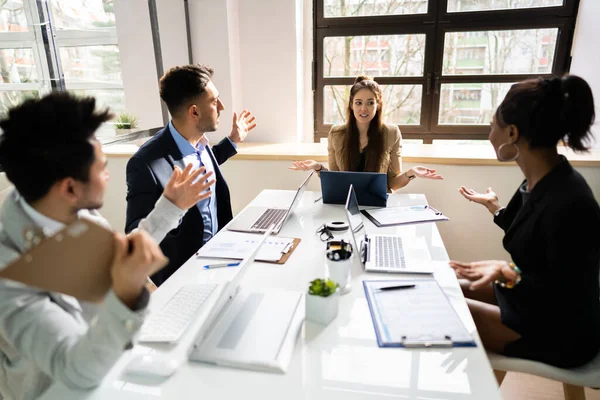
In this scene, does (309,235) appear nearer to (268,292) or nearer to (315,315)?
(268,292)

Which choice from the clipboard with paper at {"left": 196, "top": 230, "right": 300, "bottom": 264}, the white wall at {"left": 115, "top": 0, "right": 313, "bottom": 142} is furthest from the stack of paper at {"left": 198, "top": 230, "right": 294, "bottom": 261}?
the white wall at {"left": 115, "top": 0, "right": 313, "bottom": 142}

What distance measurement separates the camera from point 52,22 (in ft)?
8.10

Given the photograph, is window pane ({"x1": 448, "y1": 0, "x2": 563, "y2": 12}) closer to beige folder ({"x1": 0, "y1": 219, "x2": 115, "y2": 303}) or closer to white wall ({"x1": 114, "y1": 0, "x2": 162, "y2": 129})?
white wall ({"x1": 114, "y1": 0, "x2": 162, "y2": 129})

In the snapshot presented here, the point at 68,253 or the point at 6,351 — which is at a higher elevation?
the point at 68,253

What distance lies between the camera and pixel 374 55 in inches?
115

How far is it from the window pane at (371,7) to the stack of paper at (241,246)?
2.08 m

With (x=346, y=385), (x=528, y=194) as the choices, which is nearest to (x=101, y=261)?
(x=346, y=385)

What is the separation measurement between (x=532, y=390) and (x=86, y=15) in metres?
3.77

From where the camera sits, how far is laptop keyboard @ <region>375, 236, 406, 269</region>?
1304 millimetres

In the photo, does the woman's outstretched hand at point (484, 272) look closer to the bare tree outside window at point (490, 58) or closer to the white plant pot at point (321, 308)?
the white plant pot at point (321, 308)

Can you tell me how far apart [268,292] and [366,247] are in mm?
454

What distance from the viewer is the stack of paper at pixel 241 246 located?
4.55 feet

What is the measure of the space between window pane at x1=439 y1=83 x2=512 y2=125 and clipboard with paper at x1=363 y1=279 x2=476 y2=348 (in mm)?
2096

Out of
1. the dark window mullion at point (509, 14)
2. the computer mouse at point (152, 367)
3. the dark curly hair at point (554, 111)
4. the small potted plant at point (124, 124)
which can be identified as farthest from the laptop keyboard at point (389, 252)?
the small potted plant at point (124, 124)
